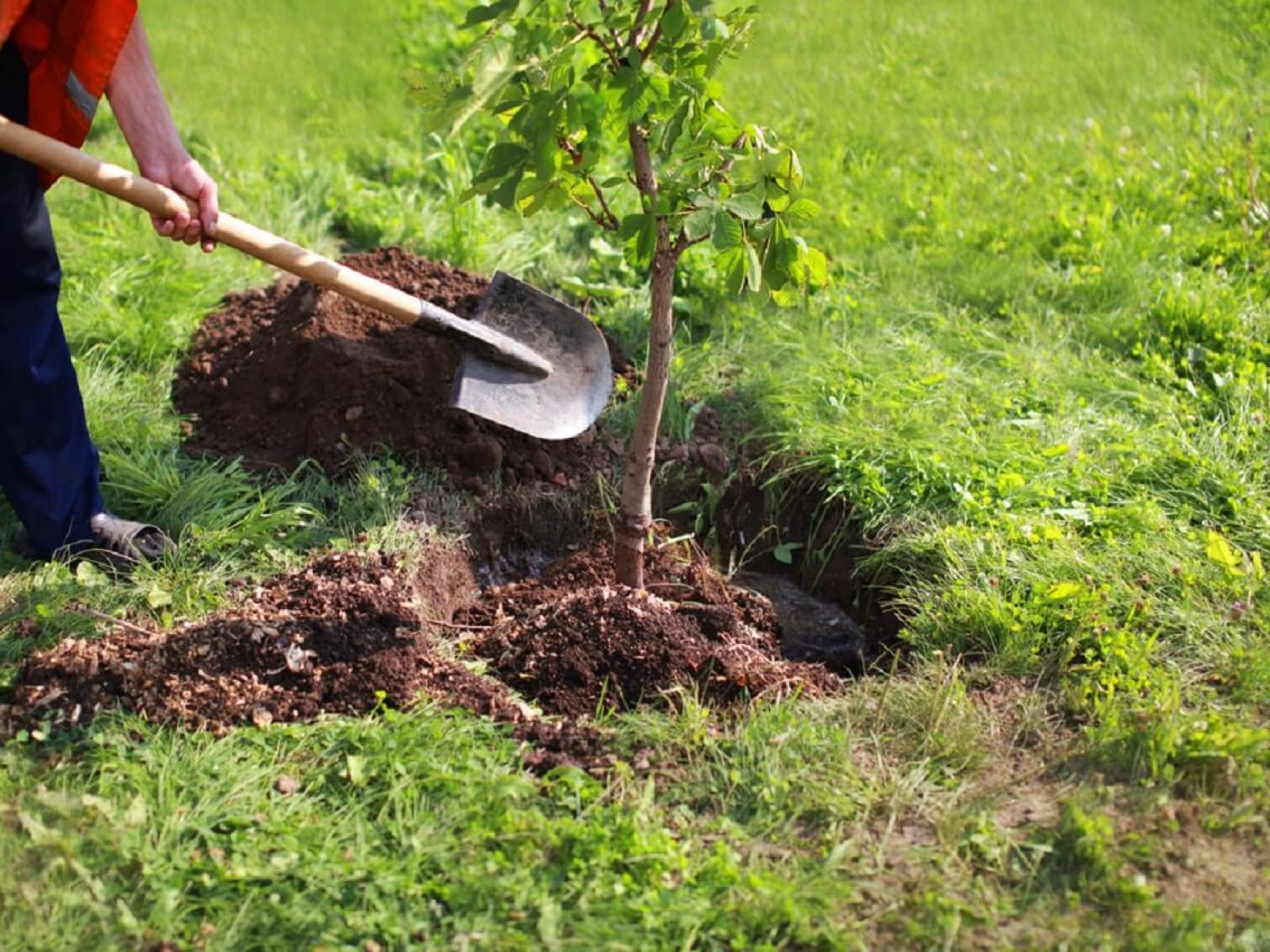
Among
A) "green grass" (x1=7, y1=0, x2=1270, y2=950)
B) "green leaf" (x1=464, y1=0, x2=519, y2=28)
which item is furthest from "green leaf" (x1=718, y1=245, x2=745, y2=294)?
"green grass" (x1=7, y1=0, x2=1270, y2=950)

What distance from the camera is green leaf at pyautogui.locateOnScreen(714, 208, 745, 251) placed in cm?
296

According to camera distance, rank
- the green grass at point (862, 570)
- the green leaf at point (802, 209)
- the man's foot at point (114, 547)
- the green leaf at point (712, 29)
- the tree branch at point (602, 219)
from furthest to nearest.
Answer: the man's foot at point (114, 547) → the tree branch at point (602, 219) → the green leaf at point (802, 209) → the green leaf at point (712, 29) → the green grass at point (862, 570)

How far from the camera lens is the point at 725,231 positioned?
2961 mm

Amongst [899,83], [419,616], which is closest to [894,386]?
[419,616]

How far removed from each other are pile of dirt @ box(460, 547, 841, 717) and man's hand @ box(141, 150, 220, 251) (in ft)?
4.40

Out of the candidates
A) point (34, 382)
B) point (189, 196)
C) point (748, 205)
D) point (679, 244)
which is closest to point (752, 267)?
point (748, 205)

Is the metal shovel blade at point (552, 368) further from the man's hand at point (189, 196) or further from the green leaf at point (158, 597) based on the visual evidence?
the green leaf at point (158, 597)

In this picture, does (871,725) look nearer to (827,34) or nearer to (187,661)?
(187,661)

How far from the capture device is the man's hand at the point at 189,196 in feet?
11.2

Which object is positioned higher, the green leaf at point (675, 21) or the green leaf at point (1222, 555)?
the green leaf at point (675, 21)

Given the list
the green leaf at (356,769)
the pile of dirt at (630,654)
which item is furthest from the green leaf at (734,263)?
the green leaf at (356,769)

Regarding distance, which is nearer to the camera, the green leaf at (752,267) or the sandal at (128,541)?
the green leaf at (752,267)

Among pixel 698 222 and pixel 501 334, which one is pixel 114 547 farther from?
pixel 698 222

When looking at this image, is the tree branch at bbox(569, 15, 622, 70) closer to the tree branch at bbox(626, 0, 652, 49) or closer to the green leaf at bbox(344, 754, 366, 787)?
the tree branch at bbox(626, 0, 652, 49)
